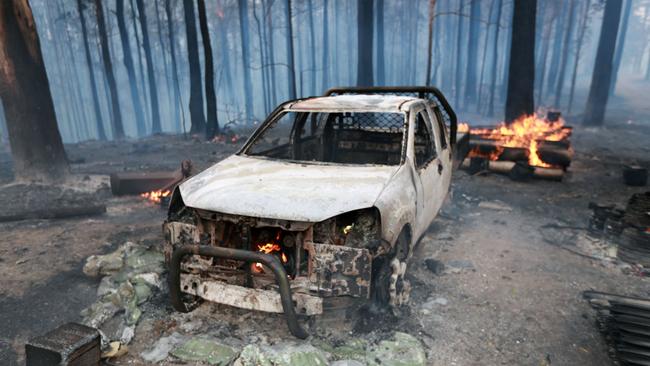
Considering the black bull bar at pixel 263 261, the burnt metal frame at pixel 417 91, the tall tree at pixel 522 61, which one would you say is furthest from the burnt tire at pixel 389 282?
the tall tree at pixel 522 61

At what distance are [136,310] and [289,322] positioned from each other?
5.52ft

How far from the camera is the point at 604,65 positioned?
17953 mm

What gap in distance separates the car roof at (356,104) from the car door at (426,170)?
214mm

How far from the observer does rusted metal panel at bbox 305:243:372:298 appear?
305 cm

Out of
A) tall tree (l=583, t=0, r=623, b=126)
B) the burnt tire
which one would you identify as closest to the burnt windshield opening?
the burnt tire

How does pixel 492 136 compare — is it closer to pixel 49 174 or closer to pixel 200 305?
pixel 200 305

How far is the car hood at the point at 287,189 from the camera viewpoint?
3105mm

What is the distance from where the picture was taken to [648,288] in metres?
4.36

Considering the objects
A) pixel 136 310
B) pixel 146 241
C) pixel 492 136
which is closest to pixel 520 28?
pixel 492 136

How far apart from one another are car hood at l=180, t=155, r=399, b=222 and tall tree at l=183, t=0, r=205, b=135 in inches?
645

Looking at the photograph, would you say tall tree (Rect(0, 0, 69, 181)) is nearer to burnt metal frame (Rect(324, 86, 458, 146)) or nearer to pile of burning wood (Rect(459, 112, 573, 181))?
burnt metal frame (Rect(324, 86, 458, 146))

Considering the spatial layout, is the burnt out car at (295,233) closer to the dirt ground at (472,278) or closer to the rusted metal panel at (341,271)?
the rusted metal panel at (341,271)

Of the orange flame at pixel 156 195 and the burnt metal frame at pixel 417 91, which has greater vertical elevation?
the burnt metal frame at pixel 417 91

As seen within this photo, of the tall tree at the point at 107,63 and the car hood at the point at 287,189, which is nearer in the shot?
the car hood at the point at 287,189
